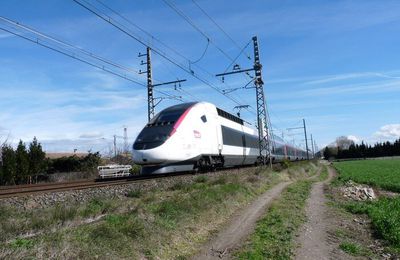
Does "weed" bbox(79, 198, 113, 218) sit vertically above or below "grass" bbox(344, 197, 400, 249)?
above

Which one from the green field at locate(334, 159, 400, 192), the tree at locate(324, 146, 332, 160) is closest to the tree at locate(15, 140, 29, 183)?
the green field at locate(334, 159, 400, 192)

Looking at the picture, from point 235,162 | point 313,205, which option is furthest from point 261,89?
point 313,205

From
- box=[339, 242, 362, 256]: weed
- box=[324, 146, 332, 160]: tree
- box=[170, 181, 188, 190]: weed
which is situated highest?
box=[324, 146, 332, 160]: tree

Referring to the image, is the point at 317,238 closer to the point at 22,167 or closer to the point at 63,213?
the point at 63,213

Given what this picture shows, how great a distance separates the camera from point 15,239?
664 centimetres

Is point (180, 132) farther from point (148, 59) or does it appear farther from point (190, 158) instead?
point (148, 59)

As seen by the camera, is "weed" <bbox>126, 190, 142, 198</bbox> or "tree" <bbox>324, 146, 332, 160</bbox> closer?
"weed" <bbox>126, 190, 142, 198</bbox>

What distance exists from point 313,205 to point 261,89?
16.4 meters

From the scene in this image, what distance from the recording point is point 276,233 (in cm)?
1055

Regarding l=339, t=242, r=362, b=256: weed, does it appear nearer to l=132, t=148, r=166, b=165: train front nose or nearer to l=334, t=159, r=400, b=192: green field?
l=132, t=148, r=166, b=165: train front nose

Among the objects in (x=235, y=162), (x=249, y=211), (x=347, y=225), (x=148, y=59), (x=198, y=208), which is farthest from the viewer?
(x=148, y=59)

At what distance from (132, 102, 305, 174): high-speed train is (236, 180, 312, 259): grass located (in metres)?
6.05

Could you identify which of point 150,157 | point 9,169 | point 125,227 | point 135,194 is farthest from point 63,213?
point 9,169

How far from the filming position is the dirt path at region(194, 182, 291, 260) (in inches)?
338
